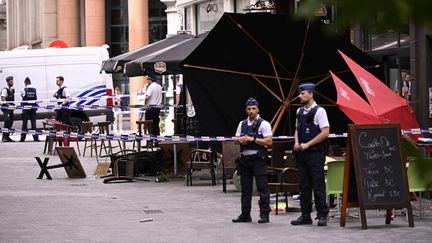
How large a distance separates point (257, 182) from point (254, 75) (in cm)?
477

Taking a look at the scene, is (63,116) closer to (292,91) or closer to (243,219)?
(292,91)

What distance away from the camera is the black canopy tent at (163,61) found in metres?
20.5

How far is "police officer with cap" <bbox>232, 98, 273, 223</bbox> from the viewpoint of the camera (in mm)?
13500

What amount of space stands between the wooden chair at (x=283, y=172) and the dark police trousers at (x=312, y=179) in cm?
147

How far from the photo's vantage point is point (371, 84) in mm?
14281

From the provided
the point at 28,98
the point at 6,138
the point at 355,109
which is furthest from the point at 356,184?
the point at 6,138

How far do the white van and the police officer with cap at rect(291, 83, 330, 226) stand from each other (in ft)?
80.4

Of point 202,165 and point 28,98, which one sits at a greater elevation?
point 28,98

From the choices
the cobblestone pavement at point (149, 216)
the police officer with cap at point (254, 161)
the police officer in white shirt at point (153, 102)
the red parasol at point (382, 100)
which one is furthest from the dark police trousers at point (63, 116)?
the police officer with cap at point (254, 161)

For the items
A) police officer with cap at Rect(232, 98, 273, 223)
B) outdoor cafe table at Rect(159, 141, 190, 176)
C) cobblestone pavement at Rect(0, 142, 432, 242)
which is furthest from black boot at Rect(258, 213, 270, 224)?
outdoor cafe table at Rect(159, 141, 190, 176)

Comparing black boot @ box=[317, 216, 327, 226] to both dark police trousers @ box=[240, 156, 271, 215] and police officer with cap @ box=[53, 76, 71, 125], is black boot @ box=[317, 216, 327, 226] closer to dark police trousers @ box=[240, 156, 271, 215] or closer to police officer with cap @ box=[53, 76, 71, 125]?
dark police trousers @ box=[240, 156, 271, 215]

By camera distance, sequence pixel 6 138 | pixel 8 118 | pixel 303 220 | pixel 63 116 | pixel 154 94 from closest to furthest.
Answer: pixel 303 220 < pixel 154 94 < pixel 63 116 < pixel 6 138 < pixel 8 118

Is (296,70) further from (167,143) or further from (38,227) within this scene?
(38,227)

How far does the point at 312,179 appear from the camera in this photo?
42.5ft
